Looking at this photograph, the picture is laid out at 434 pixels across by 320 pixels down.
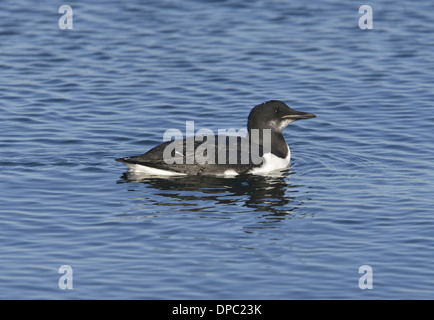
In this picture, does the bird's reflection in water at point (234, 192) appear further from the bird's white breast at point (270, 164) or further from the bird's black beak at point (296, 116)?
the bird's black beak at point (296, 116)

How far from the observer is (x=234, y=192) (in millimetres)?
12938

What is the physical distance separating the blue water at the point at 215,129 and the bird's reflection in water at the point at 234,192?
4 centimetres

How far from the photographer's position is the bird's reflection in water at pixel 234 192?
12234 mm

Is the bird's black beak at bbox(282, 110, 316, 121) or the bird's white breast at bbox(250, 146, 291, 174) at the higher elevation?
the bird's black beak at bbox(282, 110, 316, 121)

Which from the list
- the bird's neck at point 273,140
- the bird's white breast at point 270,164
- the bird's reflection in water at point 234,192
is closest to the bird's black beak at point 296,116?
the bird's neck at point 273,140

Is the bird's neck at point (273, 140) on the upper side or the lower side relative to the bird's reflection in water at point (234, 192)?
upper

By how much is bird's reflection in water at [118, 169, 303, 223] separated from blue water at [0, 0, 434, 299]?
42mm

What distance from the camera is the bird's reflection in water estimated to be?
12234 millimetres

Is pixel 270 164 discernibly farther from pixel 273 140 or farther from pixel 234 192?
pixel 234 192

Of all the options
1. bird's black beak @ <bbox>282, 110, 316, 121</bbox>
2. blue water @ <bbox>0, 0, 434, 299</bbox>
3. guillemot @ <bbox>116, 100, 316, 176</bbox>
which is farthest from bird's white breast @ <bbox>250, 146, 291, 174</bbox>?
bird's black beak @ <bbox>282, 110, 316, 121</bbox>

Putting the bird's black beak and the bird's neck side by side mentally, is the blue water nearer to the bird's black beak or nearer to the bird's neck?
the bird's neck

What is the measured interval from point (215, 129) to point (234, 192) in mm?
3021
